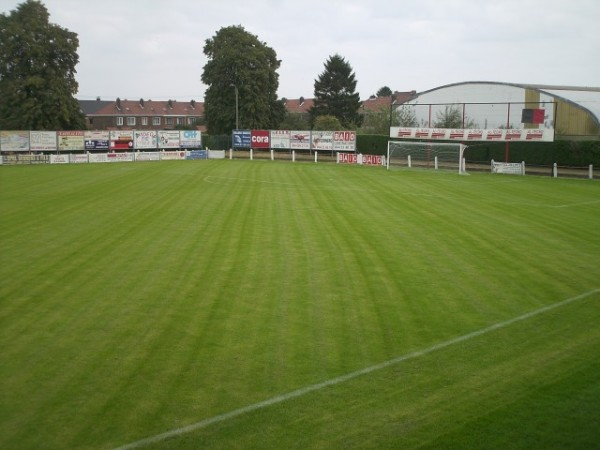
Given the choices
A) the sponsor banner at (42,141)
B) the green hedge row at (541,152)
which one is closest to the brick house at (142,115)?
the sponsor banner at (42,141)

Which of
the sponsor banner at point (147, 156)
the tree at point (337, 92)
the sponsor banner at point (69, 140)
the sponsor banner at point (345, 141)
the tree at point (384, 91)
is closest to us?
the sponsor banner at point (147, 156)

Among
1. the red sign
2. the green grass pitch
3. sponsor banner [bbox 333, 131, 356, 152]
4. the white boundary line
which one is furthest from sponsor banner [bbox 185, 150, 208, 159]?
the white boundary line

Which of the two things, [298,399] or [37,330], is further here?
[37,330]

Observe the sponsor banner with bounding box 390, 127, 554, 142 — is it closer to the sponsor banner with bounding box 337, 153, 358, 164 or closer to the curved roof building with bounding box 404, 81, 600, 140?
the curved roof building with bounding box 404, 81, 600, 140

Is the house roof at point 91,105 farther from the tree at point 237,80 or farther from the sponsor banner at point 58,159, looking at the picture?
the sponsor banner at point 58,159

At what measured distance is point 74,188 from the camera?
97.0ft

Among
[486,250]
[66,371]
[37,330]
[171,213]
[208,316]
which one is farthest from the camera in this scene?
[171,213]

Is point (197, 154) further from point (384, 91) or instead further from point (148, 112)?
point (384, 91)

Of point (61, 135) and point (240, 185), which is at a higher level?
point (61, 135)

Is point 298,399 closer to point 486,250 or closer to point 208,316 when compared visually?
point 208,316

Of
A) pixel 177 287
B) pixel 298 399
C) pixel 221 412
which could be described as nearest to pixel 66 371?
pixel 221 412

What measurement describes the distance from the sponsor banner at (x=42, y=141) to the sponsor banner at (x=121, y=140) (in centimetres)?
543

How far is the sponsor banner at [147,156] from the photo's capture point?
55219 millimetres

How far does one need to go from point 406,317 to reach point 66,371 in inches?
222
